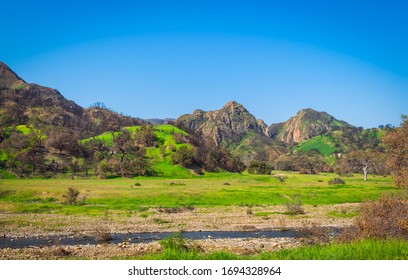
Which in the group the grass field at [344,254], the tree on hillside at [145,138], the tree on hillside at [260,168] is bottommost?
the tree on hillside at [260,168]

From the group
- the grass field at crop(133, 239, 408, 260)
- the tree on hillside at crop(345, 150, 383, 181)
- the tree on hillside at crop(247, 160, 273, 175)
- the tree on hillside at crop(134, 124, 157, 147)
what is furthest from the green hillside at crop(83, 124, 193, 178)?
the grass field at crop(133, 239, 408, 260)

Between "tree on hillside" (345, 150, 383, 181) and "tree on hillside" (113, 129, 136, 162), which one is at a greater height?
"tree on hillside" (113, 129, 136, 162)

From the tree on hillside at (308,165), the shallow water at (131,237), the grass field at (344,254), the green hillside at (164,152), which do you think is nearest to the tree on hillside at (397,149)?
the shallow water at (131,237)

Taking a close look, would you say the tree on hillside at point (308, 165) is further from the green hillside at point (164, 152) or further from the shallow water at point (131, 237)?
the shallow water at point (131, 237)

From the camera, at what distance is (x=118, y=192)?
6556 cm

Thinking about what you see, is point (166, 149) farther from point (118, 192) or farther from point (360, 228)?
point (360, 228)

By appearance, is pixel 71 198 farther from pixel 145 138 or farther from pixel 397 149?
pixel 145 138

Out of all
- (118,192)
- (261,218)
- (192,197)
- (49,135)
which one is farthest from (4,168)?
(261,218)

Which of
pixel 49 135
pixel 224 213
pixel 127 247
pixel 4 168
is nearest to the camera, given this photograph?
pixel 127 247

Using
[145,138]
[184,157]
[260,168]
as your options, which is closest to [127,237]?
[184,157]

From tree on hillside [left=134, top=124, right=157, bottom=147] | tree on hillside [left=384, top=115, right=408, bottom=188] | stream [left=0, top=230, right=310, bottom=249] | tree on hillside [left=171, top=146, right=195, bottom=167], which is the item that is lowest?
stream [left=0, top=230, right=310, bottom=249]

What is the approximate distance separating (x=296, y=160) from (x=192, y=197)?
144565 mm

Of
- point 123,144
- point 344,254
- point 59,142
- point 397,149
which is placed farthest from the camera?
point 123,144

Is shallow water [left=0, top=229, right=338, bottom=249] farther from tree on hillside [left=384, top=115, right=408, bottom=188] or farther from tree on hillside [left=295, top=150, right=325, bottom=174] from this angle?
tree on hillside [left=295, top=150, right=325, bottom=174]
